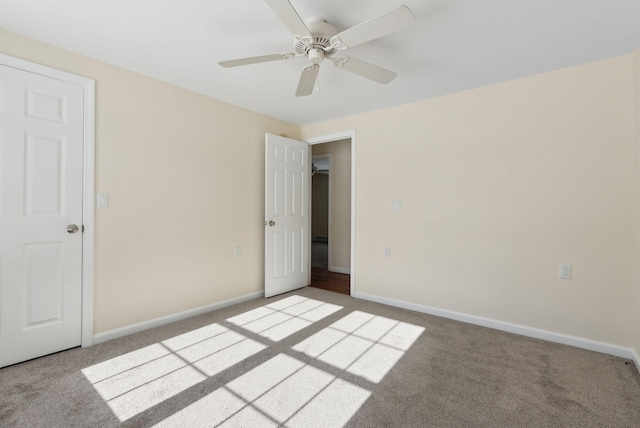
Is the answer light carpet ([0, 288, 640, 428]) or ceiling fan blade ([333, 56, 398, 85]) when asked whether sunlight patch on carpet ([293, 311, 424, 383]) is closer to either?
light carpet ([0, 288, 640, 428])

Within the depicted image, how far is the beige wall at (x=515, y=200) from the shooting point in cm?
226

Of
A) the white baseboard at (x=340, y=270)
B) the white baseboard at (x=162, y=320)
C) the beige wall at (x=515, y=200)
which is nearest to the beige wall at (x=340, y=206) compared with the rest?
the white baseboard at (x=340, y=270)

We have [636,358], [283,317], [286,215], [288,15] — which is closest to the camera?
[288,15]

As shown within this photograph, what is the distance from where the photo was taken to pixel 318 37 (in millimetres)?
1809

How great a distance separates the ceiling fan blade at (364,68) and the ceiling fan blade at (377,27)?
0.53 ft

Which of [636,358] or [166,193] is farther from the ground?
[166,193]

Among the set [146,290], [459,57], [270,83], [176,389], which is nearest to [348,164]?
[270,83]

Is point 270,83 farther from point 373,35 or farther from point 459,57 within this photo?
point 459,57

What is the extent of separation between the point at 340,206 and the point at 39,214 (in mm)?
3969

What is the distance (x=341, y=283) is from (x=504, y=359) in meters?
2.49

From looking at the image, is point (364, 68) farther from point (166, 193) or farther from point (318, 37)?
point (166, 193)

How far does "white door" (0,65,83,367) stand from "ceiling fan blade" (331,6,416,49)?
2132mm

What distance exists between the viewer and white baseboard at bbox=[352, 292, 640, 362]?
7.29 feet

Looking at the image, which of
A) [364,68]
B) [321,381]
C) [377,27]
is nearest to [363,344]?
[321,381]
